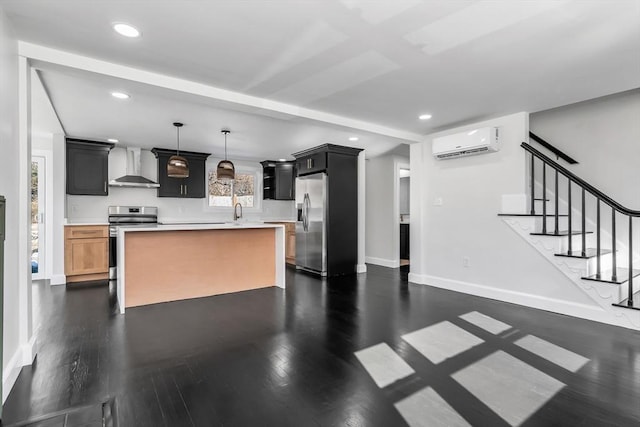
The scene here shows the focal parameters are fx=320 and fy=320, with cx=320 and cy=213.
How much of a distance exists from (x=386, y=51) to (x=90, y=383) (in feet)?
9.88

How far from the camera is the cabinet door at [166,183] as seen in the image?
608 cm

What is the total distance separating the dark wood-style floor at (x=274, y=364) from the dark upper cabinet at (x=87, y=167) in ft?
7.39

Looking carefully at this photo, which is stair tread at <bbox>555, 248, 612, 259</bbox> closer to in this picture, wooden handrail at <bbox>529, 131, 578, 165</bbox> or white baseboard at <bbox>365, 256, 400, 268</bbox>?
wooden handrail at <bbox>529, 131, 578, 165</bbox>

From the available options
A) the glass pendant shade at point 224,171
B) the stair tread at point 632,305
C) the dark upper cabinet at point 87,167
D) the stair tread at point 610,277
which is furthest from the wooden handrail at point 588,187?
the dark upper cabinet at point 87,167

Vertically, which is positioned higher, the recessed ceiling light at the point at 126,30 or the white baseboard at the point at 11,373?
the recessed ceiling light at the point at 126,30

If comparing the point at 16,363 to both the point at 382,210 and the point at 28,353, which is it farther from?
Result: the point at 382,210

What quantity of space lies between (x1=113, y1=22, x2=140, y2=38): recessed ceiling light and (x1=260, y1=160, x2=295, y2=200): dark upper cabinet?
515 centimetres

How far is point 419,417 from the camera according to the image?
5.49 feet

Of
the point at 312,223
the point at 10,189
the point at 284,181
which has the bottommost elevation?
Result: the point at 312,223

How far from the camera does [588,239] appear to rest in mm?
4004

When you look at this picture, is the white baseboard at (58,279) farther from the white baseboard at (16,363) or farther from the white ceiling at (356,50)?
the white baseboard at (16,363)

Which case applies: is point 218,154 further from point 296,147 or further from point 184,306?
point 184,306

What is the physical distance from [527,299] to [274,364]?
3122 millimetres

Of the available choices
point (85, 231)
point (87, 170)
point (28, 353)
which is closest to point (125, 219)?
point (85, 231)
